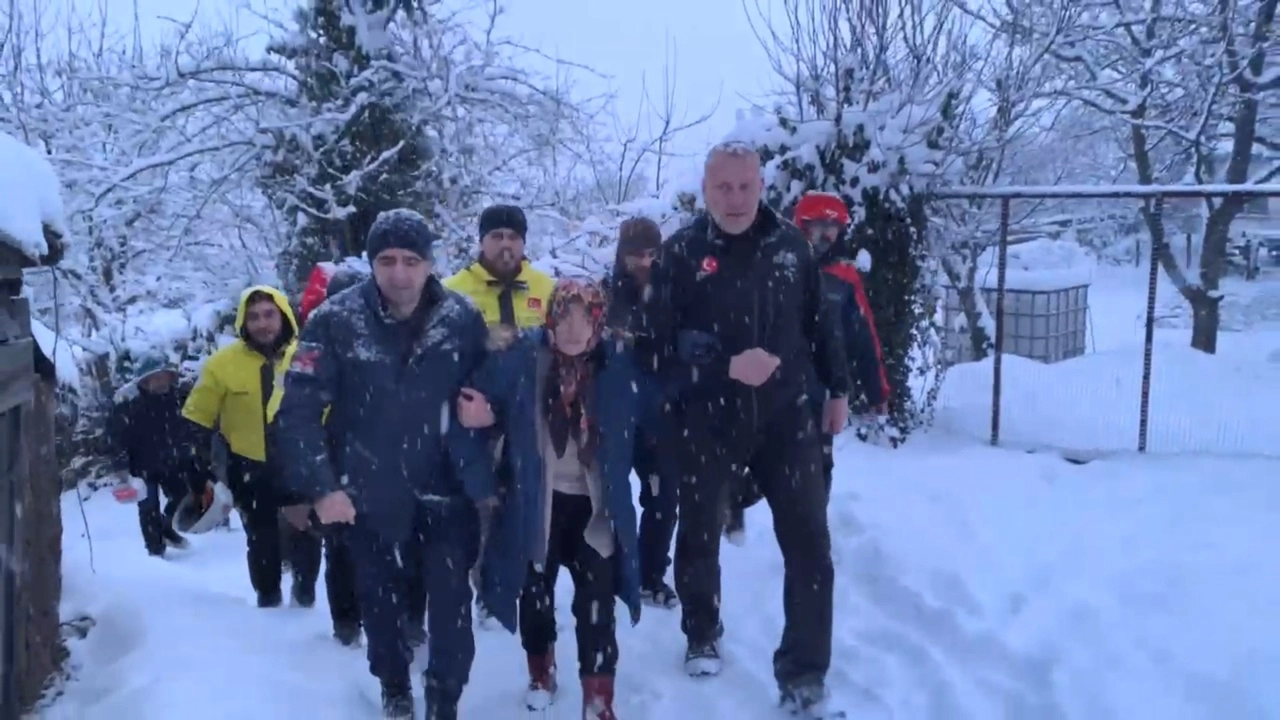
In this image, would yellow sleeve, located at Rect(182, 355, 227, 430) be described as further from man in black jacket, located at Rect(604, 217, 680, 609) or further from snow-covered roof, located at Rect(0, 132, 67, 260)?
man in black jacket, located at Rect(604, 217, 680, 609)

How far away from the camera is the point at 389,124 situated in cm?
1055

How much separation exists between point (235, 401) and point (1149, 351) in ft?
19.4

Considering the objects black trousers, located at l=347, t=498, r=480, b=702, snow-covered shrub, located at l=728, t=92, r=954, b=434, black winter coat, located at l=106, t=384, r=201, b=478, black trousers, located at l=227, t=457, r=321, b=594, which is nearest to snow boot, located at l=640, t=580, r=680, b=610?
black trousers, located at l=347, t=498, r=480, b=702

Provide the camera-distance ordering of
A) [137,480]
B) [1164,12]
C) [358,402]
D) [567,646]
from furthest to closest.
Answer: [1164,12], [137,480], [567,646], [358,402]

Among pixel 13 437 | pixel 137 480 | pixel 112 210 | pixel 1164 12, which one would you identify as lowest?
pixel 137 480

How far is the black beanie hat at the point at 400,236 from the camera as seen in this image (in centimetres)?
344

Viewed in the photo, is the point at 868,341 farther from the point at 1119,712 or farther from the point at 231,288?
the point at 231,288

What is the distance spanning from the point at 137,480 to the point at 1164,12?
1359 cm

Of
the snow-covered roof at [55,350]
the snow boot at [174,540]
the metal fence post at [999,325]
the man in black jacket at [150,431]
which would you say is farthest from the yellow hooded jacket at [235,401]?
the metal fence post at [999,325]

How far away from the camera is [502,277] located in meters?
4.78

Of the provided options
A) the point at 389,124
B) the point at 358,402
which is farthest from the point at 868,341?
the point at 389,124

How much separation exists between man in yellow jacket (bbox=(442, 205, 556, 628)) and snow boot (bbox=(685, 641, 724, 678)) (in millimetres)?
1045

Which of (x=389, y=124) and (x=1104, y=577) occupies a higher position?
(x=389, y=124)

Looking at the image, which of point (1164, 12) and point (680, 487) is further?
point (1164, 12)
